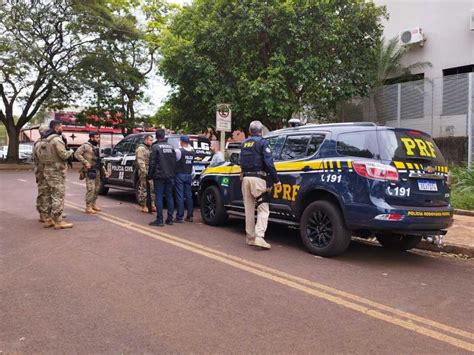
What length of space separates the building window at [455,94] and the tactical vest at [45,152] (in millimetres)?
11001

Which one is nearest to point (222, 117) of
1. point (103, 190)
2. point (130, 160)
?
point (130, 160)

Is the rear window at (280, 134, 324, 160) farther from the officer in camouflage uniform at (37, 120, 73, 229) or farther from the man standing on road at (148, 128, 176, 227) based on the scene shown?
the officer in camouflage uniform at (37, 120, 73, 229)

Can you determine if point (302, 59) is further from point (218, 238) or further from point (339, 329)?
point (339, 329)

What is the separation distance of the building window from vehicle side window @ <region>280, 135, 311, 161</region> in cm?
809

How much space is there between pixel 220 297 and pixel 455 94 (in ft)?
38.3

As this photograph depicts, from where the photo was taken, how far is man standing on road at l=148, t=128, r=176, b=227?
8625 millimetres

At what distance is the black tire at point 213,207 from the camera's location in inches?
338

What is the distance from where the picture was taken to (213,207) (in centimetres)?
882

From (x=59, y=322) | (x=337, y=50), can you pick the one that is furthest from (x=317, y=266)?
(x=337, y=50)

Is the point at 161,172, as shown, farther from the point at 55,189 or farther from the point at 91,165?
the point at 91,165

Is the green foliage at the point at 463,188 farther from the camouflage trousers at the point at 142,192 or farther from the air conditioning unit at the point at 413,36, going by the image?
the camouflage trousers at the point at 142,192

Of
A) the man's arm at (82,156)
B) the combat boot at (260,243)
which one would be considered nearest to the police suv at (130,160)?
the man's arm at (82,156)

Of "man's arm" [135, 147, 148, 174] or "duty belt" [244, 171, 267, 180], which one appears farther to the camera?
"man's arm" [135, 147, 148, 174]

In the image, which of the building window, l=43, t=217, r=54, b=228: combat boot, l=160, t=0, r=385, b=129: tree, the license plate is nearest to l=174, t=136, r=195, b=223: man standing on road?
l=43, t=217, r=54, b=228: combat boot
